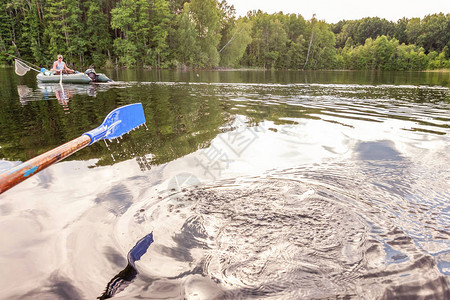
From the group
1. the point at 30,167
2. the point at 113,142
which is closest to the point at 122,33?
the point at 113,142

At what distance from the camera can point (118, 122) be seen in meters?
5.62

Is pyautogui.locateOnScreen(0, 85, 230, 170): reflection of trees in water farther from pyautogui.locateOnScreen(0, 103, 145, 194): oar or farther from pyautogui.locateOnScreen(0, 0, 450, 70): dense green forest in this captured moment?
pyautogui.locateOnScreen(0, 0, 450, 70): dense green forest

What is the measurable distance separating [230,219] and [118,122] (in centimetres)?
336

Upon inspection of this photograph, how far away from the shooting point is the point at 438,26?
94.9 metres

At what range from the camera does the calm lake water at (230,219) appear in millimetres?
2676

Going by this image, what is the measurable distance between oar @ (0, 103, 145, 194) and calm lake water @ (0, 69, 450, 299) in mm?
784

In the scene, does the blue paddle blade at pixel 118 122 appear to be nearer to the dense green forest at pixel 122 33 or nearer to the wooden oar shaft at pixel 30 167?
the wooden oar shaft at pixel 30 167

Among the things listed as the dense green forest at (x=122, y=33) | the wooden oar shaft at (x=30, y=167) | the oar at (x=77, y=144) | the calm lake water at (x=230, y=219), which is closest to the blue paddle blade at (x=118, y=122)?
the oar at (x=77, y=144)

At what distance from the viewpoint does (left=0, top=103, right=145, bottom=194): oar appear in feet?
9.00

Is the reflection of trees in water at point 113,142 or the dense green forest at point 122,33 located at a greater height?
the dense green forest at point 122,33

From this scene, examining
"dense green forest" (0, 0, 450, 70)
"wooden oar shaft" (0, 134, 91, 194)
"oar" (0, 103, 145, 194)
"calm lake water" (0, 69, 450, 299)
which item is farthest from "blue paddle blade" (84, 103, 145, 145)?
"dense green forest" (0, 0, 450, 70)

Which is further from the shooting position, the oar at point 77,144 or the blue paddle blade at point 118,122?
the blue paddle blade at point 118,122

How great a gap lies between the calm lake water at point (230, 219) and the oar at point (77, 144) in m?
0.78

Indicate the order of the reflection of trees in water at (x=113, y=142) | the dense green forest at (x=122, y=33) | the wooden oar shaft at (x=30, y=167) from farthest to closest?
the dense green forest at (x=122, y=33), the reflection of trees in water at (x=113, y=142), the wooden oar shaft at (x=30, y=167)
